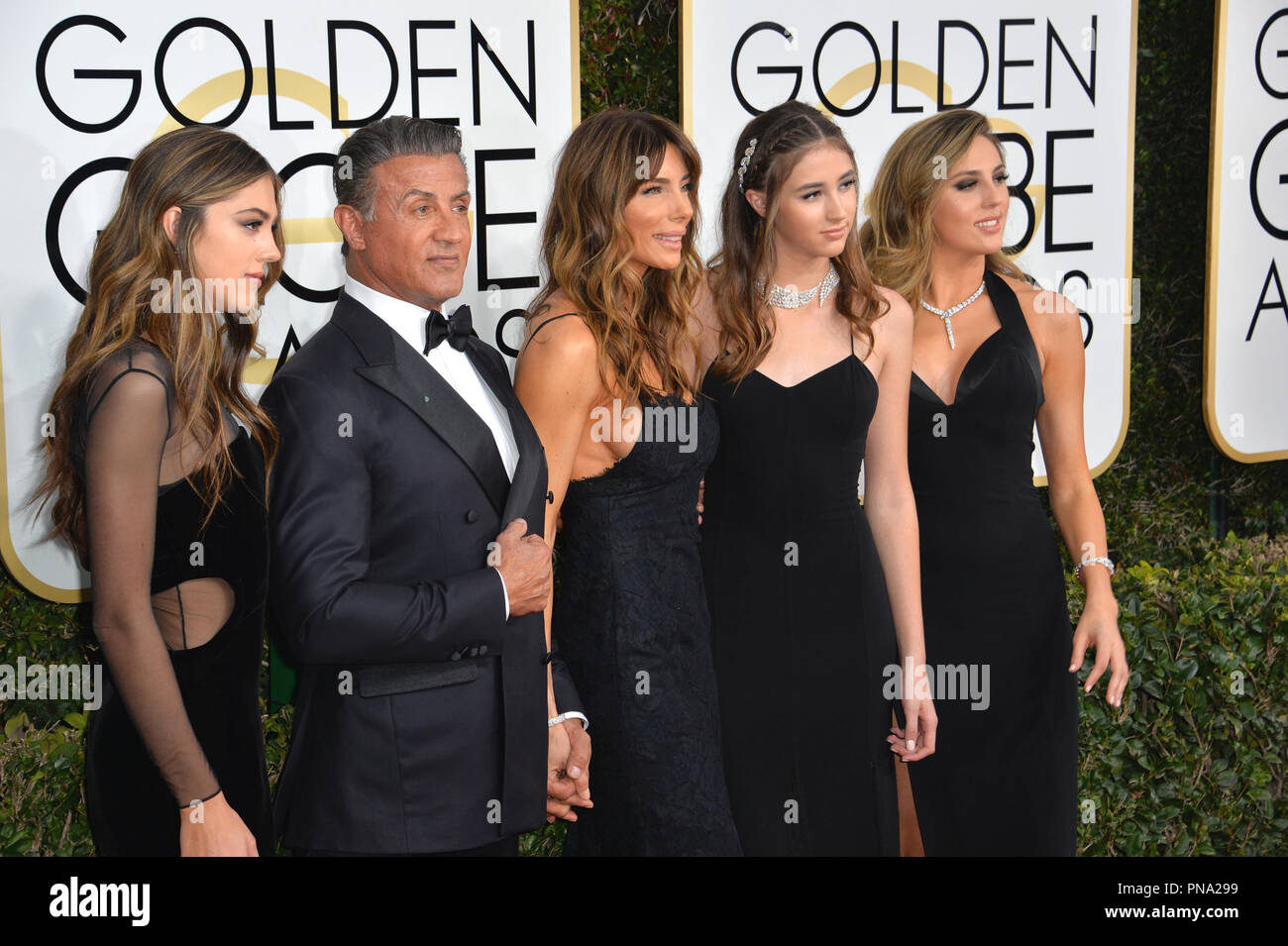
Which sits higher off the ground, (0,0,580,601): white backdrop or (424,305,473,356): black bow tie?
(0,0,580,601): white backdrop

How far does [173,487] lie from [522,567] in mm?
703

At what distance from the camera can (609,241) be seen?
3191mm

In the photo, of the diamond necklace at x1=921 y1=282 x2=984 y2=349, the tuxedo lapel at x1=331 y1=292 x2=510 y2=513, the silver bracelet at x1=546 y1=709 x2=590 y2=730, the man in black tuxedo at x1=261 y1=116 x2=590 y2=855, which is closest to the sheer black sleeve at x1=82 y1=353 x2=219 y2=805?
the man in black tuxedo at x1=261 y1=116 x2=590 y2=855

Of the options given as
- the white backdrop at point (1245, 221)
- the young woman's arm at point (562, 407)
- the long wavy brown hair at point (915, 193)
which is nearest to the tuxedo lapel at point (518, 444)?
the young woman's arm at point (562, 407)

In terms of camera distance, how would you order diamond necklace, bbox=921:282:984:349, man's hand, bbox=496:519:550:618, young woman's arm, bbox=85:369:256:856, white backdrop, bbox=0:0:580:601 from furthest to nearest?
diamond necklace, bbox=921:282:984:349, white backdrop, bbox=0:0:580:601, man's hand, bbox=496:519:550:618, young woman's arm, bbox=85:369:256:856

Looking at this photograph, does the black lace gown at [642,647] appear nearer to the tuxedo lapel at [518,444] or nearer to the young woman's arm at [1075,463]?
the tuxedo lapel at [518,444]

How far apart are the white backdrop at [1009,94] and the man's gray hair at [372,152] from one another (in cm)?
180

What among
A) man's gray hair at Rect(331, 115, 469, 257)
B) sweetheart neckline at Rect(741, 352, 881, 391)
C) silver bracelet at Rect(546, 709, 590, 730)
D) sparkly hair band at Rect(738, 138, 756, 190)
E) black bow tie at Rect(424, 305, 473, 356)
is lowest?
silver bracelet at Rect(546, 709, 590, 730)

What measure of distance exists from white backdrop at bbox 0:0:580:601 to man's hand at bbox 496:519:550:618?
1578mm

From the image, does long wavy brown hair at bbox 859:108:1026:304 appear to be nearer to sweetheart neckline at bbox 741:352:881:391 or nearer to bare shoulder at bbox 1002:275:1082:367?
bare shoulder at bbox 1002:275:1082:367

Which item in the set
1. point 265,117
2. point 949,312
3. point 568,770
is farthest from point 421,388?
point 949,312

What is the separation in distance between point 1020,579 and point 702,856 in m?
1.29

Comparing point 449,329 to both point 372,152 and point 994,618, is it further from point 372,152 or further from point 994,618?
point 994,618

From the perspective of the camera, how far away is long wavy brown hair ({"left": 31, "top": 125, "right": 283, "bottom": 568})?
263 cm
